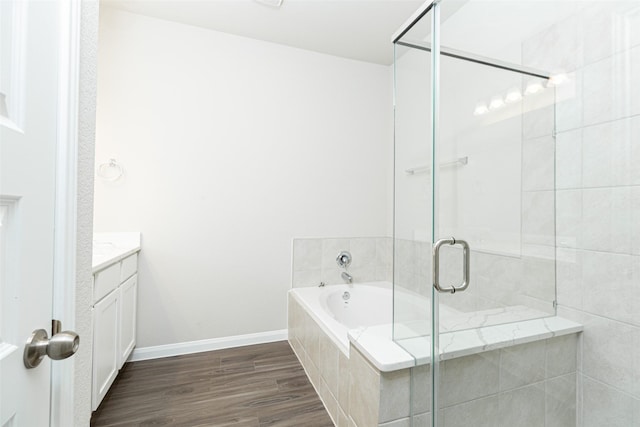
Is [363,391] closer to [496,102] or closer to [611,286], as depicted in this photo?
[611,286]

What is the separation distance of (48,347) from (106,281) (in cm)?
119

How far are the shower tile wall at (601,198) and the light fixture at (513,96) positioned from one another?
0.17 meters

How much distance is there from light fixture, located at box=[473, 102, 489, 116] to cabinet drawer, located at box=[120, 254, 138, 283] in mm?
2226

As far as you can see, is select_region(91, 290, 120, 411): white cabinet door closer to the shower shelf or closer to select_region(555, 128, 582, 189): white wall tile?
the shower shelf

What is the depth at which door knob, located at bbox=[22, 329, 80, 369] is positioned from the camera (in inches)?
19.9

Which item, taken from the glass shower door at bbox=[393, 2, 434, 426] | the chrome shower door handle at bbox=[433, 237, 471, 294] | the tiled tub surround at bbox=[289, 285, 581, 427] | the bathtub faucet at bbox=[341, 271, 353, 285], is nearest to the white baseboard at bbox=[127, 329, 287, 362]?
the bathtub faucet at bbox=[341, 271, 353, 285]

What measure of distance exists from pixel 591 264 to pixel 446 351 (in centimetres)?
80

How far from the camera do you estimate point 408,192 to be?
5.22 ft

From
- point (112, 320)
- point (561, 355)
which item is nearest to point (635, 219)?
point (561, 355)

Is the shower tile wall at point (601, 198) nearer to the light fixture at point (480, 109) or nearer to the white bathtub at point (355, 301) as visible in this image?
the light fixture at point (480, 109)

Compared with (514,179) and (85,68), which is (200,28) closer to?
(85,68)

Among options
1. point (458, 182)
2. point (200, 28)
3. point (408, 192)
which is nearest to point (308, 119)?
point (200, 28)

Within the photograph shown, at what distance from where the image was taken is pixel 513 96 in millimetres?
1481

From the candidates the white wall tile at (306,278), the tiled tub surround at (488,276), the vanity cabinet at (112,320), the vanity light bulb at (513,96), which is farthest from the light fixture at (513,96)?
the vanity cabinet at (112,320)
